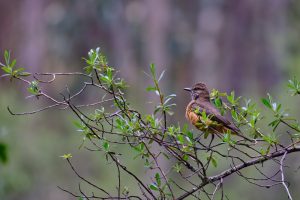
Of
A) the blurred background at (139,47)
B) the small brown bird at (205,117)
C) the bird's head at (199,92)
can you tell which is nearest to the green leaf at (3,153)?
the small brown bird at (205,117)

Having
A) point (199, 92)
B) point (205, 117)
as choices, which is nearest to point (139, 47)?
point (199, 92)

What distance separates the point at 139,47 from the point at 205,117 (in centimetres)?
1221

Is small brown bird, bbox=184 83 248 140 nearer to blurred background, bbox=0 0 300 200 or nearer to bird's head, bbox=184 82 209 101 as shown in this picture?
bird's head, bbox=184 82 209 101

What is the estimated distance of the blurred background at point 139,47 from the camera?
15219 millimetres

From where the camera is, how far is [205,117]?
3.47m

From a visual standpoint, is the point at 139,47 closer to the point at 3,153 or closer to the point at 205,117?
the point at 205,117

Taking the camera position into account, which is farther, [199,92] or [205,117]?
[199,92]

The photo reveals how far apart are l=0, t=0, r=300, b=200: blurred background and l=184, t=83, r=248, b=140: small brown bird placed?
10051mm

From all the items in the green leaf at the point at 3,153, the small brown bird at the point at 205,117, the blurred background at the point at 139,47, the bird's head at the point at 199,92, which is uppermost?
the blurred background at the point at 139,47

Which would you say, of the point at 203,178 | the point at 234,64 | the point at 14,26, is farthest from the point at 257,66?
the point at 203,178

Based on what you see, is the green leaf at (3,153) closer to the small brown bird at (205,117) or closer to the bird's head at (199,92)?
the small brown bird at (205,117)

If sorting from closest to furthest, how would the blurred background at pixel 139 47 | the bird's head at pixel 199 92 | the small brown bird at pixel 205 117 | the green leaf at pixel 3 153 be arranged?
the green leaf at pixel 3 153, the small brown bird at pixel 205 117, the bird's head at pixel 199 92, the blurred background at pixel 139 47

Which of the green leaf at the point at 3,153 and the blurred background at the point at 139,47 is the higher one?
the blurred background at the point at 139,47

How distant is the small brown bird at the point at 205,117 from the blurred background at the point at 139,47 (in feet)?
33.0
